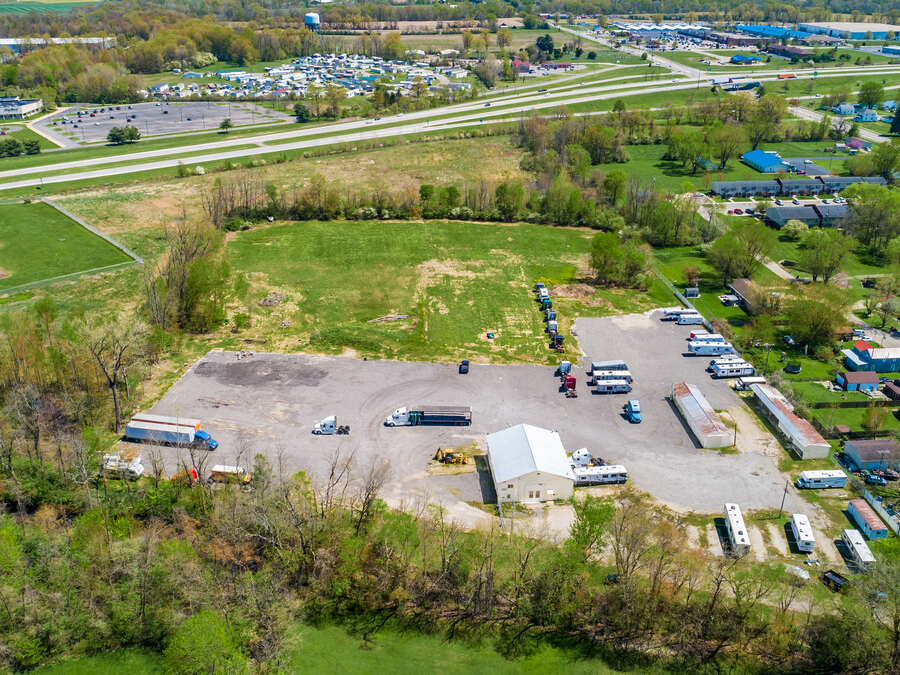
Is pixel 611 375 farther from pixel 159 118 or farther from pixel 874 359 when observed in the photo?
pixel 159 118

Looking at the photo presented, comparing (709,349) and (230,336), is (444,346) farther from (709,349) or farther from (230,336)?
(709,349)

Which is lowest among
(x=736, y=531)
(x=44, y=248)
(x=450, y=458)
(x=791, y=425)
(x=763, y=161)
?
(x=450, y=458)

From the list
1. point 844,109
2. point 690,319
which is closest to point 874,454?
point 690,319

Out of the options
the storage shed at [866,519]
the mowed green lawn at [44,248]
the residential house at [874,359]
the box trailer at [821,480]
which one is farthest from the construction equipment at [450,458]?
the mowed green lawn at [44,248]

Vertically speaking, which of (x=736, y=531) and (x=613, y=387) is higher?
(x=613, y=387)

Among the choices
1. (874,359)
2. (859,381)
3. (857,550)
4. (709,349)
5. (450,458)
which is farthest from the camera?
(709,349)

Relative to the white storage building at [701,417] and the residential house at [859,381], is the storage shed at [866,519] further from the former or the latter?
the residential house at [859,381]

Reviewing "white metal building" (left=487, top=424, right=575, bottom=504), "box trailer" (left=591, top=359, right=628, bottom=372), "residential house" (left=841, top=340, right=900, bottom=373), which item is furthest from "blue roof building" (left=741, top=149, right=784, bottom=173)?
"white metal building" (left=487, top=424, right=575, bottom=504)

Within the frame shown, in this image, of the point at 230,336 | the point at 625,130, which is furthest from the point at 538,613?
the point at 625,130

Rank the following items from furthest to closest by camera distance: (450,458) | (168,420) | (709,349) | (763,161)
→ (763,161), (709,349), (168,420), (450,458)
